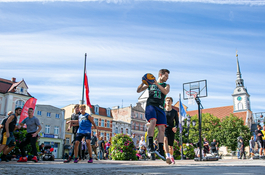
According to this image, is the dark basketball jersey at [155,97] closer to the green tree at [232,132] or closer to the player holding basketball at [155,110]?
the player holding basketball at [155,110]

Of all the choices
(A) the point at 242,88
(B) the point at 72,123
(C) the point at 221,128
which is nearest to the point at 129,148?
(B) the point at 72,123

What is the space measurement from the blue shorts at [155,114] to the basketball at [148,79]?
0.51 metres

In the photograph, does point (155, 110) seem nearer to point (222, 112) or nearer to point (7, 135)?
point (7, 135)

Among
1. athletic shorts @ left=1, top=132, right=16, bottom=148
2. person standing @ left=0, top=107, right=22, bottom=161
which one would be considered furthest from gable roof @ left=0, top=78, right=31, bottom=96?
athletic shorts @ left=1, top=132, right=16, bottom=148

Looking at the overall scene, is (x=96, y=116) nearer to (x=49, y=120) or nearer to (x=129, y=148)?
(x=49, y=120)

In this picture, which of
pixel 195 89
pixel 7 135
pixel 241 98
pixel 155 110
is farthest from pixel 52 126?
pixel 241 98

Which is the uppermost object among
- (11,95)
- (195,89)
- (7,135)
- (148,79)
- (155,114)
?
(11,95)

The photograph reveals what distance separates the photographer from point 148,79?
17.4 feet

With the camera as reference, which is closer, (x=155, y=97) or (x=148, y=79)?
(x=148, y=79)

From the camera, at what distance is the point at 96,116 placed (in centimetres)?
5556

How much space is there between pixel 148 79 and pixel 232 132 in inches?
2411

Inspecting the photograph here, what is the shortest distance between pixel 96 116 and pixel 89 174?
53.3 m

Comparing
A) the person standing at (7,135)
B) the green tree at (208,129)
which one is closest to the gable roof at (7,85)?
the person standing at (7,135)

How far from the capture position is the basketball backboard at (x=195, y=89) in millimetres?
21844
